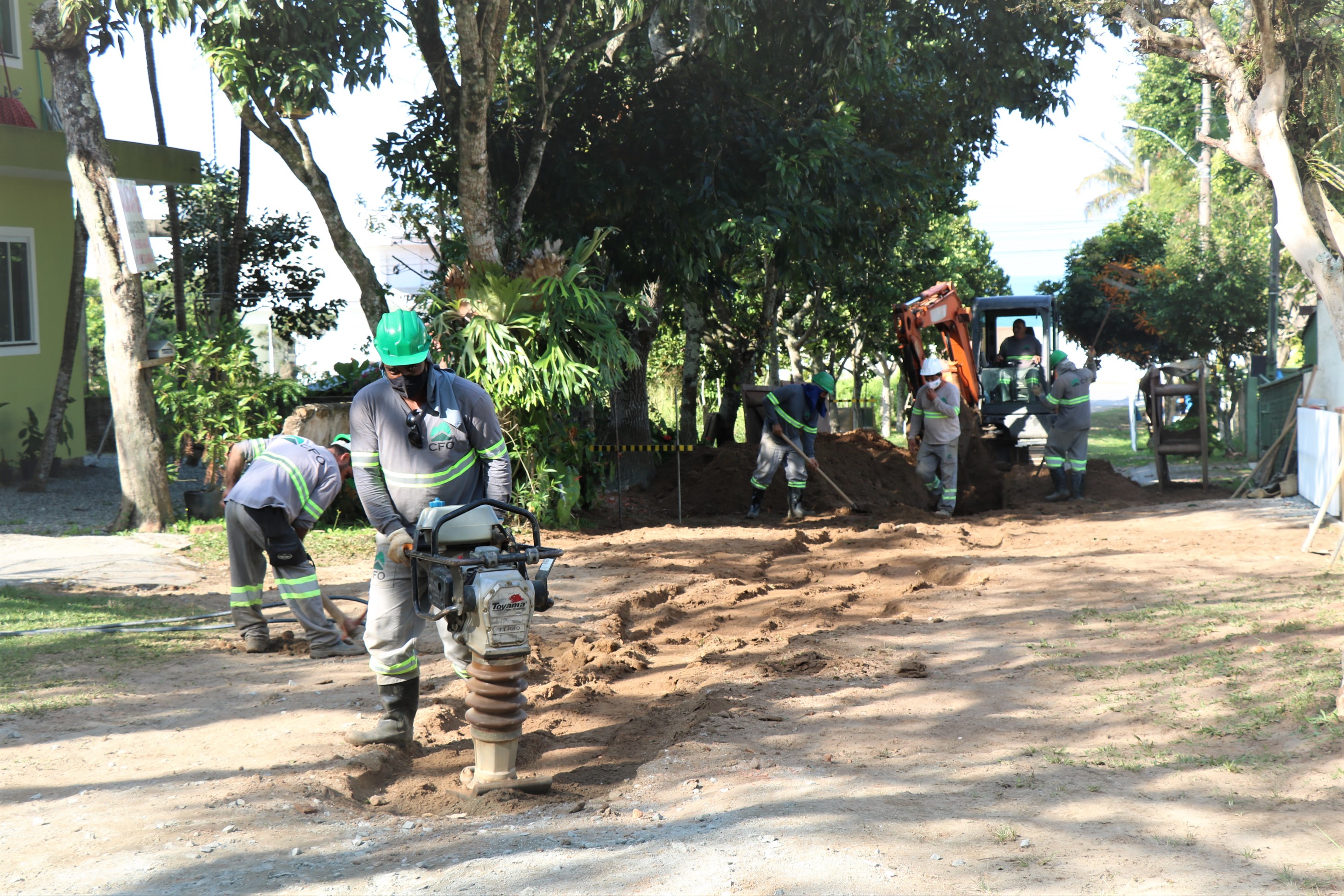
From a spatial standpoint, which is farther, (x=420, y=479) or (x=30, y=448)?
(x=30, y=448)

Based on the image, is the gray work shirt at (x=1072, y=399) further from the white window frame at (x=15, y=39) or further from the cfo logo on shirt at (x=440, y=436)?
the white window frame at (x=15, y=39)

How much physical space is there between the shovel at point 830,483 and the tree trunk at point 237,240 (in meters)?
7.77

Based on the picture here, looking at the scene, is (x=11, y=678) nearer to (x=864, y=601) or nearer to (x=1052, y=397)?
(x=864, y=601)

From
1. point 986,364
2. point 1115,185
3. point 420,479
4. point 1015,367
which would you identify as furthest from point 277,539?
point 1115,185

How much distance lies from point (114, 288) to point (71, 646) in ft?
18.5

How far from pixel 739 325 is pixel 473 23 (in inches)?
406

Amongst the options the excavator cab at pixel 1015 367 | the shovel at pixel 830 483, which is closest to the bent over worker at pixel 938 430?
the shovel at pixel 830 483

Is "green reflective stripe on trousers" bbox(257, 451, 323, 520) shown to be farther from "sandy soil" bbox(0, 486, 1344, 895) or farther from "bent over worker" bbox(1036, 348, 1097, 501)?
"bent over worker" bbox(1036, 348, 1097, 501)

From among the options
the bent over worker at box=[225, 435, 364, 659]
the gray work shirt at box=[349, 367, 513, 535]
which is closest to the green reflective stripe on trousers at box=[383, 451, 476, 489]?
the gray work shirt at box=[349, 367, 513, 535]

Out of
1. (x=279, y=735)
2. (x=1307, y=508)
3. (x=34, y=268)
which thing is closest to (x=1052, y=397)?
(x=1307, y=508)

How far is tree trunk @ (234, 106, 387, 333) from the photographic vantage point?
1201cm

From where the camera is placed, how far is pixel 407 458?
16.7ft

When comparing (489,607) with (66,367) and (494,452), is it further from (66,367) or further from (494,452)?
(66,367)

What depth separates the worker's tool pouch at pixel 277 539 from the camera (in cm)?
705
